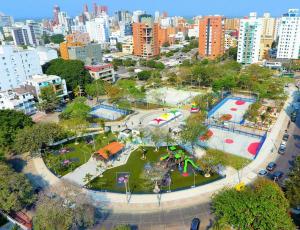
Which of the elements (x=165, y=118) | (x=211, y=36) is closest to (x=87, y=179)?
(x=165, y=118)

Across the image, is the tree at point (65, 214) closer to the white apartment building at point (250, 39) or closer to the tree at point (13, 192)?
the tree at point (13, 192)

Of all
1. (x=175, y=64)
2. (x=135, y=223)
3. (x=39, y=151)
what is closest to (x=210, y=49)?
(x=175, y=64)

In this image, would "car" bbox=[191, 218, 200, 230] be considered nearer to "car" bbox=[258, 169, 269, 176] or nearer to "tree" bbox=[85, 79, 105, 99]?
"car" bbox=[258, 169, 269, 176]

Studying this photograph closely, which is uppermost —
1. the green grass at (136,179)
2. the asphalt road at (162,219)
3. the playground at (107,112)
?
the playground at (107,112)

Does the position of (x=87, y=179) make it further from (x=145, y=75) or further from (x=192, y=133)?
(x=145, y=75)

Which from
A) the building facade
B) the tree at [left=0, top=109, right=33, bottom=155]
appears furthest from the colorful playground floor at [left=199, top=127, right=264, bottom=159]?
the building facade

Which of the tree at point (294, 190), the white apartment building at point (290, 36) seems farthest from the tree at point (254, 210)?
the white apartment building at point (290, 36)

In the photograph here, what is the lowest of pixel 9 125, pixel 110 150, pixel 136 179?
pixel 136 179
